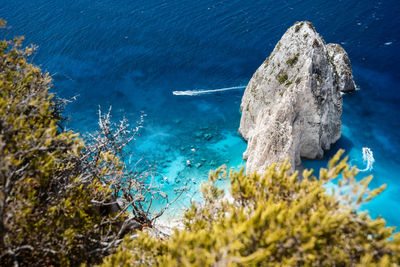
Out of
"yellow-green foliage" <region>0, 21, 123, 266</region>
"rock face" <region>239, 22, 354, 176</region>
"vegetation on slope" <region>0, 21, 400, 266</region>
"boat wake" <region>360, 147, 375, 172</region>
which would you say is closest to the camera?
"vegetation on slope" <region>0, 21, 400, 266</region>

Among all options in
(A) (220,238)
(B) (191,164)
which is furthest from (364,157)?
(A) (220,238)

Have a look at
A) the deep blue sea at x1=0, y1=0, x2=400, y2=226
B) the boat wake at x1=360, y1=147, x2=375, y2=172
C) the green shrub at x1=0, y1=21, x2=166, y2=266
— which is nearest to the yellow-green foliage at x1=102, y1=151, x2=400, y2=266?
the green shrub at x1=0, y1=21, x2=166, y2=266

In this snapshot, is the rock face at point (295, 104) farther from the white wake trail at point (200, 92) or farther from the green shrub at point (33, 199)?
the green shrub at point (33, 199)

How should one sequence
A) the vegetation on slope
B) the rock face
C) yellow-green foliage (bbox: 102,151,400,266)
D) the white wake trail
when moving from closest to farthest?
yellow-green foliage (bbox: 102,151,400,266), the vegetation on slope, the rock face, the white wake trail

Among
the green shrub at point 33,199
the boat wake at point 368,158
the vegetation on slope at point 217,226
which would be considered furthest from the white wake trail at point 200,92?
the vegetation on slope at point 217,226

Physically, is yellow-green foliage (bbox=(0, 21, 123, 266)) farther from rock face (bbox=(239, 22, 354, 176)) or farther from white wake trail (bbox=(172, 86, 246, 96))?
white wake trail (bbox=(172, 86, 246, 96))

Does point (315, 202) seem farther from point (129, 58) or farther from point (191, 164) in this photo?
point (129, 58)

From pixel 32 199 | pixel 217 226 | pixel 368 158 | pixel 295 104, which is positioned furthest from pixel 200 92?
pixel 32 199

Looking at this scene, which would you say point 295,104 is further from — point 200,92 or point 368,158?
point 200,92
